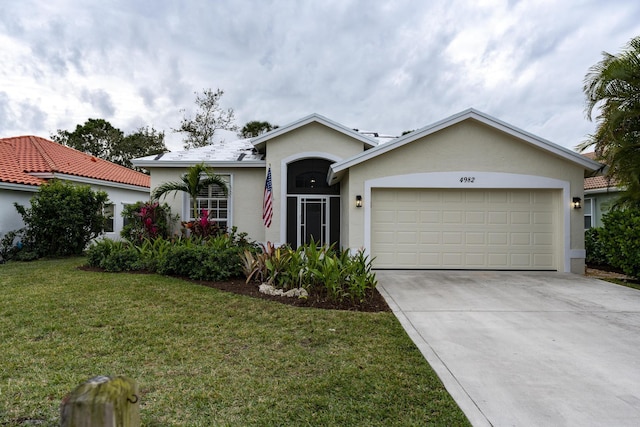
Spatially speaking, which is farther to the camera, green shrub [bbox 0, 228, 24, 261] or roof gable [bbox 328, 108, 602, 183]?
green shrub [bbox 0, 228, 24, 261]

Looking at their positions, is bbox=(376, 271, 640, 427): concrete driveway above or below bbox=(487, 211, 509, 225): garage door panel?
below

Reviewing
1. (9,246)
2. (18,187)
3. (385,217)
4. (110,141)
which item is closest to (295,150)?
(385,217)

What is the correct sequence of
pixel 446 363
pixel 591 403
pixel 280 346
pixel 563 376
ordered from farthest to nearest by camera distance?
pixel 280 346 < pixel 446 363 < pixel 563 376 < pixel 591 403

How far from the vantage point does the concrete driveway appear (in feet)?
9.96

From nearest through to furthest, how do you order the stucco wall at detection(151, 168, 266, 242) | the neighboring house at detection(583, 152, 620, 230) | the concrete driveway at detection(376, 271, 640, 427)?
the concrete driveway at detection(376, 271, 640, 427) < the stucco wall at detection(151, 168, 266, 242) < the neighboring house at detection(583, 152, 620, 230)

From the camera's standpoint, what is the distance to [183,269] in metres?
8.53

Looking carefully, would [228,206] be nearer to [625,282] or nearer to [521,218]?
[521,218]

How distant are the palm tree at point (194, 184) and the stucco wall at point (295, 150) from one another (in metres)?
1.90

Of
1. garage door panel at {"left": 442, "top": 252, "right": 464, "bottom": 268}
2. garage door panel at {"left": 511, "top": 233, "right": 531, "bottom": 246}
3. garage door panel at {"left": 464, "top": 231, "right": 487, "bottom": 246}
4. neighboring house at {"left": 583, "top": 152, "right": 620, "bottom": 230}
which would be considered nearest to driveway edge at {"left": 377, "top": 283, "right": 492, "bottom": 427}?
garage door panel at {"left": 442, "top": 252, "right": 464, "bottom": 268}

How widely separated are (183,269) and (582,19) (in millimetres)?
14183

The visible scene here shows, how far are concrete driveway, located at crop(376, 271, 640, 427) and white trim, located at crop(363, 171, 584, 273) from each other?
5.67 feet

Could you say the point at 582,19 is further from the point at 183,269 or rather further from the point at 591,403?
the point at 183,269

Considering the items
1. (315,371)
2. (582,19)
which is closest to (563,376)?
(315,371)

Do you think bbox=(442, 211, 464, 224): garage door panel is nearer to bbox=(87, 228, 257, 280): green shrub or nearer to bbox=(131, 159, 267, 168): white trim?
bbox=(87, 228, 257, 280): green shrub
